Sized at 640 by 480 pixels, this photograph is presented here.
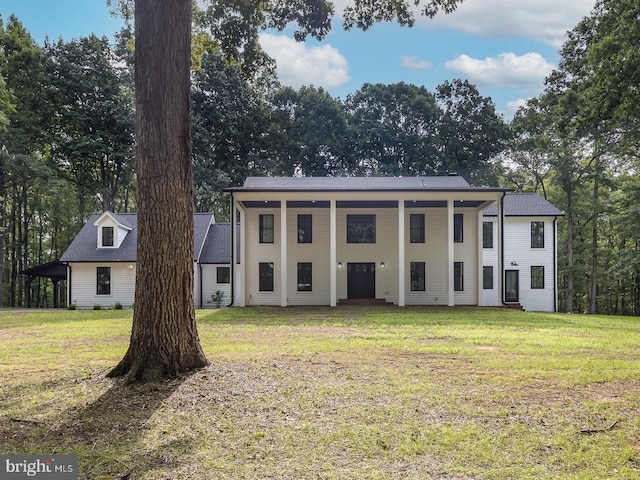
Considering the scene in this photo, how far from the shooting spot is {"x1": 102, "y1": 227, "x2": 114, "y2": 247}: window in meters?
24.0

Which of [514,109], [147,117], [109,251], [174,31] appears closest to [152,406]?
[147,117]

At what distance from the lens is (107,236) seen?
2405 centimetres

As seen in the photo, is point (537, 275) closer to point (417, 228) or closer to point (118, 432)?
point (417, 228)

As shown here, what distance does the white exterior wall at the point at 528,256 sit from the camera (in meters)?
24.6

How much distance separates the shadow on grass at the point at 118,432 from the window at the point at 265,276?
52.6ft

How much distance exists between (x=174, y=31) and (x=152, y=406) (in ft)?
14.6

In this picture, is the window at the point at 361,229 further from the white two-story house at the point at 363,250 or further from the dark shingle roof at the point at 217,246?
the dark shingle roof at the point at 217,246

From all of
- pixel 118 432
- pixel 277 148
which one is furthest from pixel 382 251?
pixel 118 432

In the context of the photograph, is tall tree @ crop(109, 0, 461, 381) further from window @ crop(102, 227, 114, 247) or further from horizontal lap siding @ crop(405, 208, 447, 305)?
window @ crop(102, 227, 114, 247)

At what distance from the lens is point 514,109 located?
35.3m

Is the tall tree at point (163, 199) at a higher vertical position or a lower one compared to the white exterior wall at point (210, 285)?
higher
